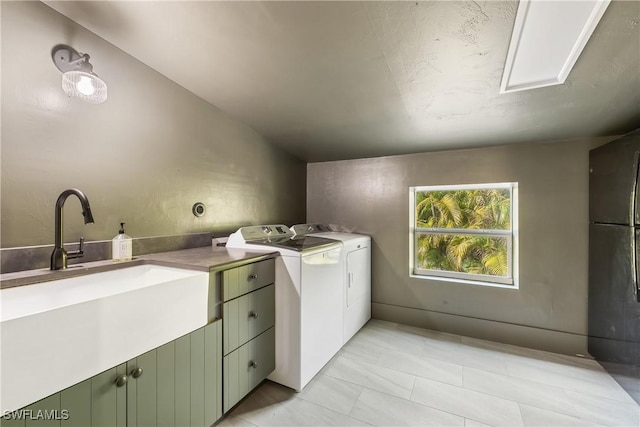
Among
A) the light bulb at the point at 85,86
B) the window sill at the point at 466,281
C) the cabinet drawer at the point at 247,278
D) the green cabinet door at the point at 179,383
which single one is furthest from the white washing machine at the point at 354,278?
the light bulb at the point at 85,86

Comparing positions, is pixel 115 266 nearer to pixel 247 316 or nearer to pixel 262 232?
pixel 247 316

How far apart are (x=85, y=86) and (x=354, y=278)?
7.73 ft

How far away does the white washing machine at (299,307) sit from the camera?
1721mm

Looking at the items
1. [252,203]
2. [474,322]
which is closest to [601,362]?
[474,322]

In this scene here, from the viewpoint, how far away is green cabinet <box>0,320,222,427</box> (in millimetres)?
847

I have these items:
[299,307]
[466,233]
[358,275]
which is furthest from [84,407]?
[466,233]

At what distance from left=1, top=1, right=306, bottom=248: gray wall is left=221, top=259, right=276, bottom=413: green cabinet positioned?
748mm

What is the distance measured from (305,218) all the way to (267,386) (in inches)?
76.6

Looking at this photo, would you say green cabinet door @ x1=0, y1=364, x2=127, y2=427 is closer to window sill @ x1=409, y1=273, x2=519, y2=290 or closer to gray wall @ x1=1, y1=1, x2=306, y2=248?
gray wall @ x1=1, y1=1, x2=306, y2=248

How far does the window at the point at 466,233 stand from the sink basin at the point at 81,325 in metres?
2.33

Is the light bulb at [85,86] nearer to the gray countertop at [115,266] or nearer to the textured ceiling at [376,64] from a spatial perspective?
the textured ceiling at [376,64]

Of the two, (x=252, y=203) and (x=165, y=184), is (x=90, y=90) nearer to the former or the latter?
(x=165, y=184)

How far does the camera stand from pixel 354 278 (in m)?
2.52

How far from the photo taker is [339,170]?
3.18 metres
